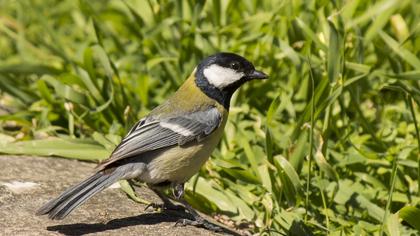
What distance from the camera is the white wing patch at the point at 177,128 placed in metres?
3.43

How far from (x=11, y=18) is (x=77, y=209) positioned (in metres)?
3.13

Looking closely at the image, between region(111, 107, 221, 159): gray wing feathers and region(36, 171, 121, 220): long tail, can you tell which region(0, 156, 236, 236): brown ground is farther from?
region(111, 107, 221, 159): gray wing feathers

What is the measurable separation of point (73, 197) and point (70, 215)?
16 centimetres

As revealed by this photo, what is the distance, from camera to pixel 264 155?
394cm

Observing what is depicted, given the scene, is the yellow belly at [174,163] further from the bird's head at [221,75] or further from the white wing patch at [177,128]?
the bird's head at [221,75]

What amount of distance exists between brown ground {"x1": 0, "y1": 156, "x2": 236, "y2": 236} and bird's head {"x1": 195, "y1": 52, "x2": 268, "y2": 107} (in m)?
0.57

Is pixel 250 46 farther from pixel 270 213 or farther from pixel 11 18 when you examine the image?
pixel 11 18

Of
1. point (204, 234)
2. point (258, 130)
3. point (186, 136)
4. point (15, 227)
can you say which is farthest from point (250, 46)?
point (15, 227)

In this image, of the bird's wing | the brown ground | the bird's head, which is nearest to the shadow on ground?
the brown ground

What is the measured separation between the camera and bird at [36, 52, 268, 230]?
10.8ft

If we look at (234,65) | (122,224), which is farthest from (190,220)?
(234,65)

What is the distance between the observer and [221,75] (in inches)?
147

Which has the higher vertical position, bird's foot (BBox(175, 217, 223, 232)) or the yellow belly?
the yellow belly

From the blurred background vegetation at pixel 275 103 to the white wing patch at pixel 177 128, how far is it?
0.32m
